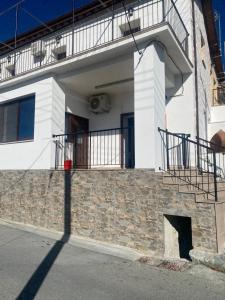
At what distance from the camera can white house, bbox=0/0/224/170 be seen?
702 cm

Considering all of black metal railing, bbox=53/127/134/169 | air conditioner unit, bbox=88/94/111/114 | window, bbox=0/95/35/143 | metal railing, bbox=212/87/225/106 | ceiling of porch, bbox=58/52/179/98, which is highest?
metal railing, bbox=212/87/225/106

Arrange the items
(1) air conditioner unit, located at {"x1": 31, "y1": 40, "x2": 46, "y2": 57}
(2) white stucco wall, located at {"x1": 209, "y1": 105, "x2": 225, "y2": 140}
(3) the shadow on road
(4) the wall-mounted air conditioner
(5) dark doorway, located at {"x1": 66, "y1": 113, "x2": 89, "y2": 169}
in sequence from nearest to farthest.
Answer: (3) the shadow on road → (4) the wall-mounted air conditioner → (5) dark doorway, located at {"x1": 66, "y1": 113, "x2": 89, "y2": 169} → (1) air conditioner unit, located at {"x1": 31, "y1": 40, "x2": 46, "y2": 57} → (2) white stucco wall, located at {"x1": 209, "y1": 105, "x2": 225, "y2": 140}

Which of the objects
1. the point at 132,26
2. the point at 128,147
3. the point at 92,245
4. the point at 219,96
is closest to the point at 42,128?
the point at 128,147

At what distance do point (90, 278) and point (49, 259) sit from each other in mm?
1295

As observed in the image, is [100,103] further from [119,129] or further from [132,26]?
[132,26]

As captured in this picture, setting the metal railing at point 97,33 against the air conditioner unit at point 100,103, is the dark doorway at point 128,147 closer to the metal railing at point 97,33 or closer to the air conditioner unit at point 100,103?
the air conditioner unit at point 100,103

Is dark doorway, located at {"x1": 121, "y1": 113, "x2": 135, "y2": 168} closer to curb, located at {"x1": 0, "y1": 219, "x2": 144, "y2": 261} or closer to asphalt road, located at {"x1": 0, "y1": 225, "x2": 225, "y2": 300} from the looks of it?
curb, located at {"x1": 0, "y1": 219, "x2": 144, "y2": 261}

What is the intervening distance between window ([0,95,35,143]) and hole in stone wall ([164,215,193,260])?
5.42 m

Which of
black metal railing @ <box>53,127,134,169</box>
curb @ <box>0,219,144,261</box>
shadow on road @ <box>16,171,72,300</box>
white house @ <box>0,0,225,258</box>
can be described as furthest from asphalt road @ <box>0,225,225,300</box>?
black metal railing @ <box>53,127,134,169</box>

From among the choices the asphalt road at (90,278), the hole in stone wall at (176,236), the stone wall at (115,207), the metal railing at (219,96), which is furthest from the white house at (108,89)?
the metal railing at (219,96)

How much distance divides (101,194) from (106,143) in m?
A: 3.41

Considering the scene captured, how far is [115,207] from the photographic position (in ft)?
22.4

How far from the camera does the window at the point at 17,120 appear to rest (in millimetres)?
9383

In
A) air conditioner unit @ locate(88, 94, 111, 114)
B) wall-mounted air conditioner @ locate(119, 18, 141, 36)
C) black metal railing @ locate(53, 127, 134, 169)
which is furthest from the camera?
air conditioner unit @ locate(88, 94, 111, 114)
